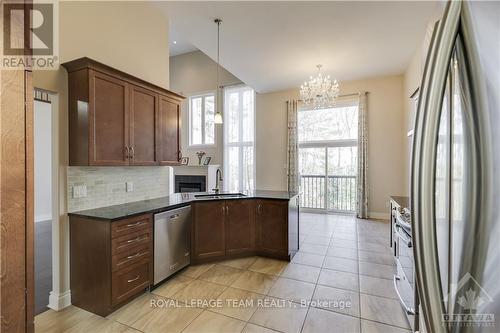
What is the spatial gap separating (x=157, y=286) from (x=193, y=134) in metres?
5.83

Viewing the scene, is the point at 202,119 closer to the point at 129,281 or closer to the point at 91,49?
the point at 91,49

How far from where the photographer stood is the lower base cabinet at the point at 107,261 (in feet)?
6.85

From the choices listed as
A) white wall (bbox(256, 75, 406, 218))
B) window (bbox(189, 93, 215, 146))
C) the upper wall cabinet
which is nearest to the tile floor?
the upper wall cabinet

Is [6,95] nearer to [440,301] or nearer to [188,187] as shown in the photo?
[440,301]

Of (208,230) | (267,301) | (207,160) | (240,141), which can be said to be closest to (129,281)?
(208,230)

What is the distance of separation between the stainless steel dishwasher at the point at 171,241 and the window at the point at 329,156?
14.2 ft

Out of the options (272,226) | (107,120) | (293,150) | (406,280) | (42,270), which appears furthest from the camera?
(293,150)

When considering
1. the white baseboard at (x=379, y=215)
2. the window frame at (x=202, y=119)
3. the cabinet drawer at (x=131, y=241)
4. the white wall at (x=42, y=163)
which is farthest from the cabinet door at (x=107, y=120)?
the white baseboard at (x=379, y=215)

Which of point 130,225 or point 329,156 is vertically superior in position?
point 329,156

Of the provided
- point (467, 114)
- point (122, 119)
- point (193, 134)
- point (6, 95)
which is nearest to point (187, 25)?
point (122, 119)

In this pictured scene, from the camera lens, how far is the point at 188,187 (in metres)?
7.14

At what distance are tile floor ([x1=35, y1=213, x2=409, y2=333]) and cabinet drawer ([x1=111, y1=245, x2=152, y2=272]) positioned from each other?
15.8 inches

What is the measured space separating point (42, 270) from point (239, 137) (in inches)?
213

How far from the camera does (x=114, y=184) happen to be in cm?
277
